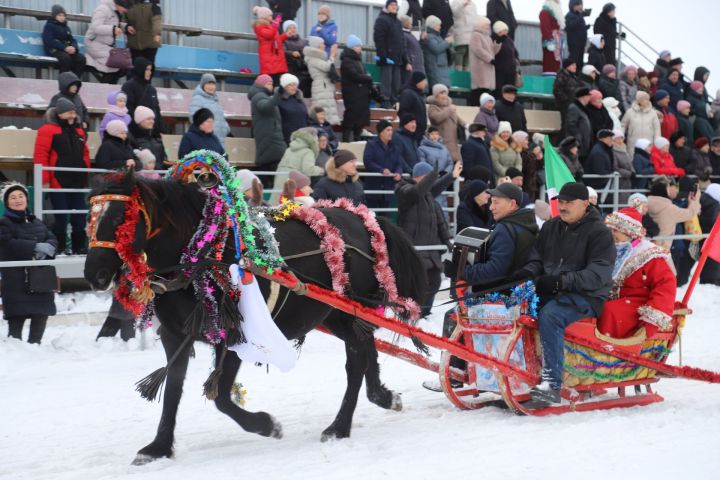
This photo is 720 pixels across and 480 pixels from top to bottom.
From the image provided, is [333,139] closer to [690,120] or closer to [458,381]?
[458,381]

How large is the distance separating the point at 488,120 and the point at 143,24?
5.46 m

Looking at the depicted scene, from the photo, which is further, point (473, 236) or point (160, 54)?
point (160, 54)

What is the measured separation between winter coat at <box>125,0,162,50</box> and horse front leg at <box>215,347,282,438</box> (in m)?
8.04

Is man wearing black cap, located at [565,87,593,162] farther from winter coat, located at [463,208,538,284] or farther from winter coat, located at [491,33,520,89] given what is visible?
winter coat, located at [463,208,538,284]

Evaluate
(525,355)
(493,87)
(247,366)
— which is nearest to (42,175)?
(247,366)

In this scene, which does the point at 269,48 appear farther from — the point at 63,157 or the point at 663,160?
the point at 663,160

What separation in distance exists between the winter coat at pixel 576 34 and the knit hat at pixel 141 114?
32.6 ft

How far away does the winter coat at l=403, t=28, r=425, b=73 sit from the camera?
1596cm

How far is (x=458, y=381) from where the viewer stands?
790cm

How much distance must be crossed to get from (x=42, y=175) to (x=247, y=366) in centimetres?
366

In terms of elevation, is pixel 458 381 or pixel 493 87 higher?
pixel 493 87

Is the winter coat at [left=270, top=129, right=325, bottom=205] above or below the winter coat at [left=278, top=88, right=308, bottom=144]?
below

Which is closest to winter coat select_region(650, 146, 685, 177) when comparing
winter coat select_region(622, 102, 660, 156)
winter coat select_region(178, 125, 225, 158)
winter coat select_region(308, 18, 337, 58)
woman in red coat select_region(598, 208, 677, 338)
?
winter coat select_region(622, 102, 660, 156)

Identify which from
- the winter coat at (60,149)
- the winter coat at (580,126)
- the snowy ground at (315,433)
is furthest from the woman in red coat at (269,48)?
the snowy ground at (315,433)
